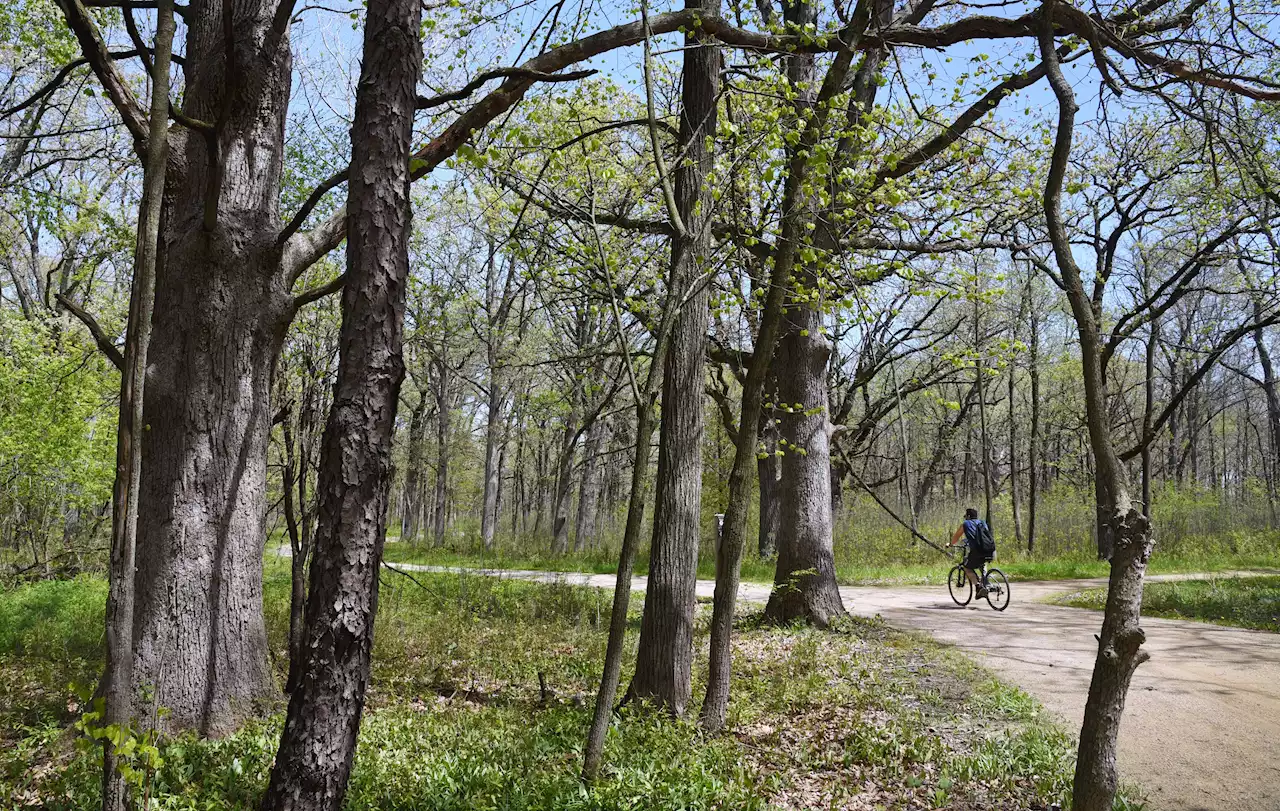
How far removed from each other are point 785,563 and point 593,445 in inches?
522

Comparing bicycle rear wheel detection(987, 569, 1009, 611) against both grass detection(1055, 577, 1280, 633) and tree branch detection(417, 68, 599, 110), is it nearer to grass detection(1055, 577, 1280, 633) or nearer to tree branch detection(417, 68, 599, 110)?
grass detection(1055, 577, 1280, 633)

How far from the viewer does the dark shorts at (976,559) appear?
527 inches

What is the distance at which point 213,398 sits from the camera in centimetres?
573

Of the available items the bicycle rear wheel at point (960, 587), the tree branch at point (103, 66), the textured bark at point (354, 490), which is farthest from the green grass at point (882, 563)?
the tree branch at point (103, 66)

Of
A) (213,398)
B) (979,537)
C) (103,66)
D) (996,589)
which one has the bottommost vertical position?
(996,589)

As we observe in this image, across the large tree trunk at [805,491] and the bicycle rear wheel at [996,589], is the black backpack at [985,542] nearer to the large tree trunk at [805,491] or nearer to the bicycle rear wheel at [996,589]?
the bicycle rear wheel at [996,589]

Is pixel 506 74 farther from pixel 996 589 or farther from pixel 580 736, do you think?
pixel 996 589

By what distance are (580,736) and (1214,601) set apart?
1217 cm

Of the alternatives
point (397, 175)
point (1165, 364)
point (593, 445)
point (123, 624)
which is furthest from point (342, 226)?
point (1165, 364)

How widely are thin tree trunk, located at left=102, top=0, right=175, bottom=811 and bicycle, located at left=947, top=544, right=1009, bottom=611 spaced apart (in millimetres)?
12740

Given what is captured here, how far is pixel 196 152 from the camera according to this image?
6055 millimetres

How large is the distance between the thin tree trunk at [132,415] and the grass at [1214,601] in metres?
13.1

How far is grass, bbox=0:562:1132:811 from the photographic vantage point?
14.9 ft

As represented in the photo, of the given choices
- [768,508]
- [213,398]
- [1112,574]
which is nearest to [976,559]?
[768,508]
